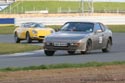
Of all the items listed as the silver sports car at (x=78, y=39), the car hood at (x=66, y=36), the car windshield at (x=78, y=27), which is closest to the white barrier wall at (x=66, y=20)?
the silver sports car at (x=78, y=39)

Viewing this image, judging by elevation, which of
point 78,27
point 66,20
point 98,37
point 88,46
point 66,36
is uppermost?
point 78,27

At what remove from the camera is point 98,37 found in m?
24.4

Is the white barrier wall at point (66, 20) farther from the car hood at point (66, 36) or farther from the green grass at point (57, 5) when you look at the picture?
the green grass at point (57, 5)

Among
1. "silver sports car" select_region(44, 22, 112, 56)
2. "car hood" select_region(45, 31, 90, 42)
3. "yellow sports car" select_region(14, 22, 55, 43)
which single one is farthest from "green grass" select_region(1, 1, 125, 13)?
"car hood" select_region(45, 31, 90, 42)

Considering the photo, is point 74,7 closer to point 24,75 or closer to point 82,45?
point 82,45

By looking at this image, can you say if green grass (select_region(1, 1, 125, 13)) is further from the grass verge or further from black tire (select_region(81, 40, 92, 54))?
black tire (select_region(81, 40, 92, 54))

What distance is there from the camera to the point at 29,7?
125 m

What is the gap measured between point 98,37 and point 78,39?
1782mm

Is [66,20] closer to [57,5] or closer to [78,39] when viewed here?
[78,39]

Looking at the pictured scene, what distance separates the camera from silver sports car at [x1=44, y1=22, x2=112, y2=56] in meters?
22.8

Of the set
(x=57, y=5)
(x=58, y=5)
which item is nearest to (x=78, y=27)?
(x=58, y=5)

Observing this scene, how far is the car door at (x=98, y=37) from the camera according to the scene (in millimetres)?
24163

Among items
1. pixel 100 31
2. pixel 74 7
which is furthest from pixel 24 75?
pixel 74 7

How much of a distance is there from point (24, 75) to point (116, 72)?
7.25 ft
